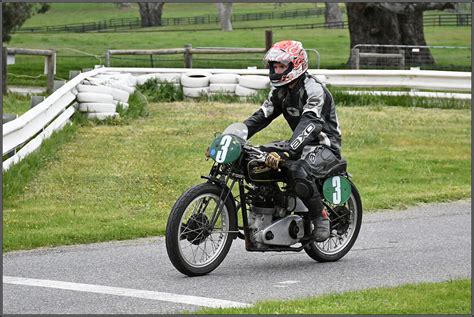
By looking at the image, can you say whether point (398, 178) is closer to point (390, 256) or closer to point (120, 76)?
point (390, 256)

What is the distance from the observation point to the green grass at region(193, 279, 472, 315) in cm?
738

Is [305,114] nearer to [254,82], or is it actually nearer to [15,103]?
[254,82]

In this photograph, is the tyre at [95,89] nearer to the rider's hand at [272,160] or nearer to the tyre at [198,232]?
the tyre at [198,232]

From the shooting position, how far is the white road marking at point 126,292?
774 centimetres

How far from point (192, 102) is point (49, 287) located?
14520 mm

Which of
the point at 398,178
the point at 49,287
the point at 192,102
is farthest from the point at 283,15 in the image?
the point at 49,287

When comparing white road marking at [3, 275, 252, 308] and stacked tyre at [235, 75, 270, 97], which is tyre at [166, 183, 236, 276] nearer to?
white road marking at [3, 275, 252, 308]

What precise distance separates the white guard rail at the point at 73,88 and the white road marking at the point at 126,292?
13.1 ft

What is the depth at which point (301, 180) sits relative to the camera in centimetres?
902

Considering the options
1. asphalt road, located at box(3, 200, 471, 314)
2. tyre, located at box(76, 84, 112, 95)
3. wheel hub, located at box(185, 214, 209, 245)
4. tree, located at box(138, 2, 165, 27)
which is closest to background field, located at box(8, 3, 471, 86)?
tree, located at box(138, 2, 165, 27)

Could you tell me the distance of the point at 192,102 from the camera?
22.6m

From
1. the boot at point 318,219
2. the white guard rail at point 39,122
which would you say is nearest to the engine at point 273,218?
the boot at point 318,219

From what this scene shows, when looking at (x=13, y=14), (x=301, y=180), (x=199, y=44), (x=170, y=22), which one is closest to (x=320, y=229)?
(x=301, y=180)

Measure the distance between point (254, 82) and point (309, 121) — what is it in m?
13.3
